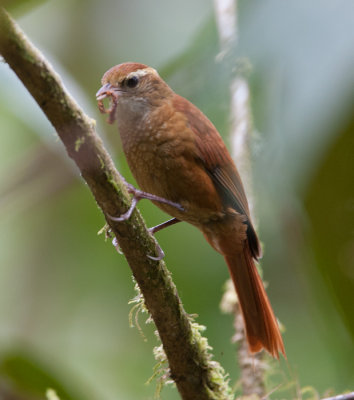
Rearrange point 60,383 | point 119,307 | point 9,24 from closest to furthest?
point 9,24
point 60,383
point 119,307

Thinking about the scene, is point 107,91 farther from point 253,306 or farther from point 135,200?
point 253,306

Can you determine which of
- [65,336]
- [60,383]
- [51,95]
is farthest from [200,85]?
[65,336]

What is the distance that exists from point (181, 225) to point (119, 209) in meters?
1.92

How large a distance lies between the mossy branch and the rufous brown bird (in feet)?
1.53

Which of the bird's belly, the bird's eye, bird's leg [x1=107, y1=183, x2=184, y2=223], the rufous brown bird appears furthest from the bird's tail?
the bird's eye

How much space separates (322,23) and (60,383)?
5.23ft

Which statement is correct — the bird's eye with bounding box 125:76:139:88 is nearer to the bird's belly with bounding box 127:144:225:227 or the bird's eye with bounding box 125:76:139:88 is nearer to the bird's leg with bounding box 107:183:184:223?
the bird's belly with bounding box 127:144:225:227

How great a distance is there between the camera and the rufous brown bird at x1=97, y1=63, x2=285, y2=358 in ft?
7.72

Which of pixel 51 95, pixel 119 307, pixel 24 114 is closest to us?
pixel 51 95

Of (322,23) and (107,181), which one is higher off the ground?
(322,23)

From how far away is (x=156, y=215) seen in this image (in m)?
3.42

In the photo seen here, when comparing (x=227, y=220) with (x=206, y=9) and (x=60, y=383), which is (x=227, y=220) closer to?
(x=60, y=383)

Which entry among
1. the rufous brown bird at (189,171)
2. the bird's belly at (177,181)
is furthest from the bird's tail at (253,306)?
the bird's belly at (177,181)

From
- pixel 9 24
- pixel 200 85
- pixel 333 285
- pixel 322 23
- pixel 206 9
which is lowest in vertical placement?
pixel 333 285
